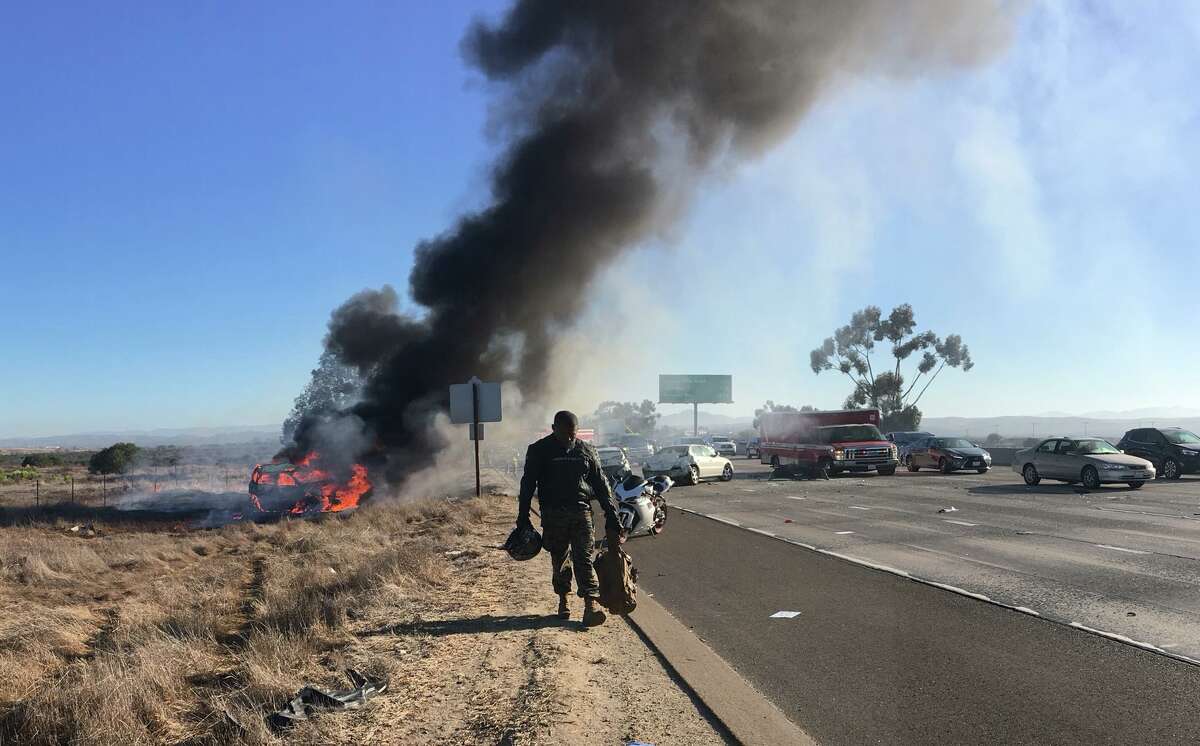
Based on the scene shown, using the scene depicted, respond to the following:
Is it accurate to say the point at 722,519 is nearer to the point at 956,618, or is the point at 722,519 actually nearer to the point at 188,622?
the point at 956,618

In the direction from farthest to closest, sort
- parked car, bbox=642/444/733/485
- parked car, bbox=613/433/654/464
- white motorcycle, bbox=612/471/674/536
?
parked car, bbox=613/433/654/464 < parked car, bbox=642/444/733/485 < white motorcycle, bbox=612/471/674/536

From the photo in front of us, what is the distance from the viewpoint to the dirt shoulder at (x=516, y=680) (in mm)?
3900

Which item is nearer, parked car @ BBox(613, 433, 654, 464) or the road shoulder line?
the road shoulder line

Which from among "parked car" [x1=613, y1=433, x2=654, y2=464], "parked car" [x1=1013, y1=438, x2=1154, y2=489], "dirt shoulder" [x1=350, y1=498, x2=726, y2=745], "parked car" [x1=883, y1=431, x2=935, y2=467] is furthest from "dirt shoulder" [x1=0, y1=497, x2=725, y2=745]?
"parked car" [x1=883, y1=431, x2=935, y2=467]

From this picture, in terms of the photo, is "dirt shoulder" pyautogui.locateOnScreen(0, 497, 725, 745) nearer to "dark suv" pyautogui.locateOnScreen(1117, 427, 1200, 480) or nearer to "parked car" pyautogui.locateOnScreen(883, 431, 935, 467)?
"dark suv" pyautogui.locateOnScreen(1117, 427, 1200, 480)

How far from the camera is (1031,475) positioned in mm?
20906

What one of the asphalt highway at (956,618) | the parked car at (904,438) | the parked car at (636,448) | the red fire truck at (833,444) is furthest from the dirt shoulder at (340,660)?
the parked car at (904,438)

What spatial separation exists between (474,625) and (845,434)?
21.7m

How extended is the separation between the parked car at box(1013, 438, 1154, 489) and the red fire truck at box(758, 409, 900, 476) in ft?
15.5

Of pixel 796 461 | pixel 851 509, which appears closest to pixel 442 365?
pixel 796 461

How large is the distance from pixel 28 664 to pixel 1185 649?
8093 mm

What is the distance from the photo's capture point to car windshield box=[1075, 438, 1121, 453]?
19688mm

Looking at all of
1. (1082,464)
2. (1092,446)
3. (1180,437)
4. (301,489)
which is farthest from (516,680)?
(1180,437)

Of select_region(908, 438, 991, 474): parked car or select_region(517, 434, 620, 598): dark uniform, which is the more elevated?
select_region(517, 434, 620, 598): dark uniform
